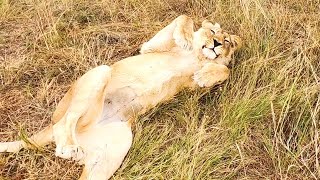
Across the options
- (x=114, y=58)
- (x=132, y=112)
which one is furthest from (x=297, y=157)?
(x=114, y=58)

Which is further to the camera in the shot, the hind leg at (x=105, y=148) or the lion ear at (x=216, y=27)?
the lion ear at (x=216, y=27)

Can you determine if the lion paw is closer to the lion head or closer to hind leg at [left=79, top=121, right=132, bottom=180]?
hind leg at [left=79, top=121, right=132, bottom=180]

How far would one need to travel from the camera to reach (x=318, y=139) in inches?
146

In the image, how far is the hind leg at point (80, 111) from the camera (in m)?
3.54

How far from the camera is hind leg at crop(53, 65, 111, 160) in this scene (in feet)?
11.6

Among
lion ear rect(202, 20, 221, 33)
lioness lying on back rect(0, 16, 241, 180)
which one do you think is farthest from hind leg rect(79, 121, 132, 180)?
lion ear rect(202, 20, 221, 33)

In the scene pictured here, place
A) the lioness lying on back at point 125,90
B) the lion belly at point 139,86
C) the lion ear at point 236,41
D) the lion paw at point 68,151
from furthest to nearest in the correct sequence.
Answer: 1. the lion ear at point 236,41
2. the lion belly at point 139,86
3. the lioness lying on back at point 125,90
4. the lion paw at point 68,151

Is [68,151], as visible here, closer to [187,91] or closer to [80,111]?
[80,111]

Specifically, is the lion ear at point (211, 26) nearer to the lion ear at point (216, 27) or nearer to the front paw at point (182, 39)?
the lion ear at point (216, 27)

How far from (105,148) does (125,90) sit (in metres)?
0.51

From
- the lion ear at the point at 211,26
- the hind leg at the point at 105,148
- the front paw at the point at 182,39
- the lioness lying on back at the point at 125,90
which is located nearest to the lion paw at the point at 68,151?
the lioness lying on back at the point at 125,90

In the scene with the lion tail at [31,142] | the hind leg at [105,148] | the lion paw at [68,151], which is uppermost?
the lion paw at [68,151]

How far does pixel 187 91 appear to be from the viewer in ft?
14.1

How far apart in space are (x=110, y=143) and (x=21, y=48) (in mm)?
1460
